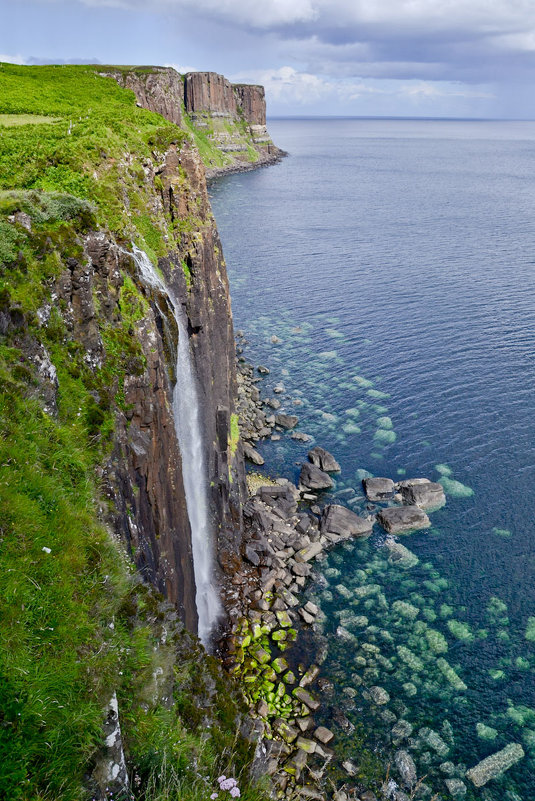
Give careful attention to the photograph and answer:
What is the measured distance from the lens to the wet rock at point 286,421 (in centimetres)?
4844

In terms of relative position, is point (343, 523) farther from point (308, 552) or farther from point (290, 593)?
point (290, 593)

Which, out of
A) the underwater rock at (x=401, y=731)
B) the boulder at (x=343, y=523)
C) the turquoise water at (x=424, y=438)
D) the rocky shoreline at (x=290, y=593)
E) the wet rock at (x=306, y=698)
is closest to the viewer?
the rocky shoreline at (x=290, y=593)

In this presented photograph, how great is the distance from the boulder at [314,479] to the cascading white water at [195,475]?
12404mm

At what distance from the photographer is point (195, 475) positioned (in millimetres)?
28484

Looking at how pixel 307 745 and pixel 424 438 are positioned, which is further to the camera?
pixel 424 438

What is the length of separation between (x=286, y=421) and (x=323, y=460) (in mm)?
6846

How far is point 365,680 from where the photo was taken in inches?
1065

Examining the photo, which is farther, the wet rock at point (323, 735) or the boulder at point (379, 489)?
the boulder at point (379, 489)

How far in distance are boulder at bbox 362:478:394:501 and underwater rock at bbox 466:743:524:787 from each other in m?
18.0

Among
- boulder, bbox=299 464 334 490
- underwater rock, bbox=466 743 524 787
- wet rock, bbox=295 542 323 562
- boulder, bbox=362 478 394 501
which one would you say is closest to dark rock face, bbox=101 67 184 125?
boulder, bbox=299 464 334 490

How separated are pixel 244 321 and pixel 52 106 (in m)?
42.9

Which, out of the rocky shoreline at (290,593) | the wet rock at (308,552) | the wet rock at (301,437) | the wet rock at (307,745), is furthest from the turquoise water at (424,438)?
the wet rock at (307,745)

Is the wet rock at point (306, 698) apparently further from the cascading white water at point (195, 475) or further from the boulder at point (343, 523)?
the boulder at point (343, 523)

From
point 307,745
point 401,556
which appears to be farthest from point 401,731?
point 401,556
